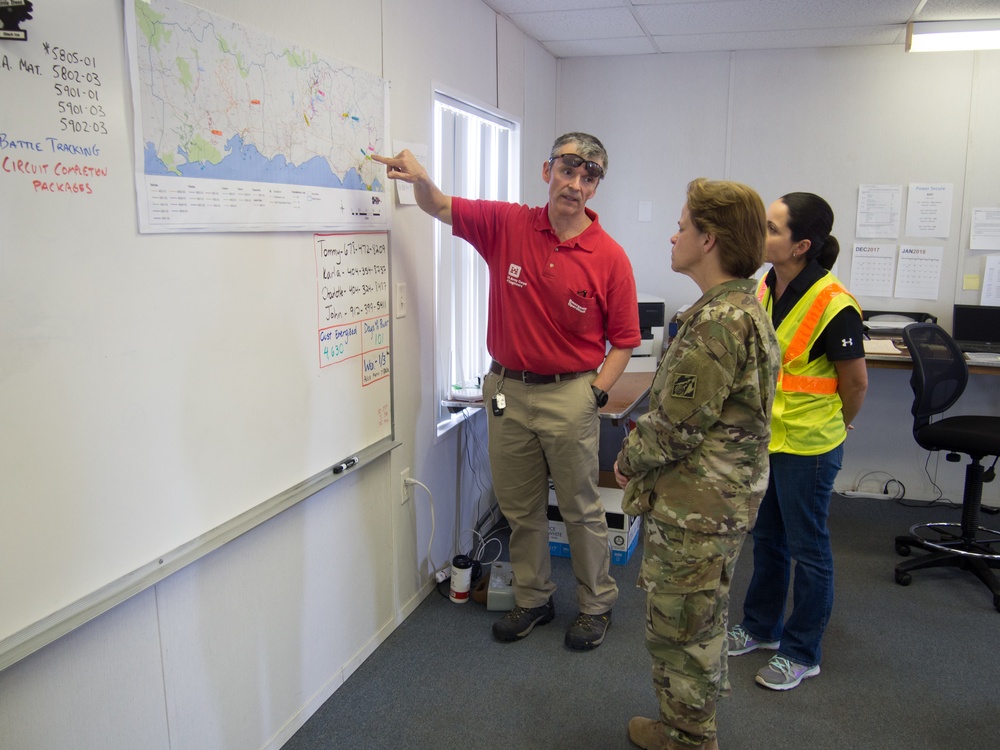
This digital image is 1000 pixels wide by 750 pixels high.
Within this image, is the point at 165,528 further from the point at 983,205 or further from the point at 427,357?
the point at 983,205

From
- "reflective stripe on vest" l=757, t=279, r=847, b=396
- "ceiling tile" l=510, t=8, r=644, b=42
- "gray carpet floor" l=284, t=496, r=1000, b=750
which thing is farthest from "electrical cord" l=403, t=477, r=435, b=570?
"ceiling tile" l=510, t=8, r=644, b=42

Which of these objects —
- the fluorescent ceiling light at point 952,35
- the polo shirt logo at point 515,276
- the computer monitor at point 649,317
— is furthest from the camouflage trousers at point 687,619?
the fluorescent ceiling light at point 952,35

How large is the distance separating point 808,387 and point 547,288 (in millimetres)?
860

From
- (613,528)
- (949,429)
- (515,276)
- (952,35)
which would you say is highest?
(952,35)

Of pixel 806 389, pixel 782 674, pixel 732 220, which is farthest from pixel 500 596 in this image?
pixel 732 220

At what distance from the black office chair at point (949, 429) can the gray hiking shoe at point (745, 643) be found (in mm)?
916

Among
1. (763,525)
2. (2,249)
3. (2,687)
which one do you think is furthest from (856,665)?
(2,249)

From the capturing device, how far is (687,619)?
5.91 ft

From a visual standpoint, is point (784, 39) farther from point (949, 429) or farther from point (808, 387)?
point (808, 387)

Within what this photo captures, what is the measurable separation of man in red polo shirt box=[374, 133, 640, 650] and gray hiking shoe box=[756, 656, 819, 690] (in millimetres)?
562

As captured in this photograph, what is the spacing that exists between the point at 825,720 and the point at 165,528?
195 cm

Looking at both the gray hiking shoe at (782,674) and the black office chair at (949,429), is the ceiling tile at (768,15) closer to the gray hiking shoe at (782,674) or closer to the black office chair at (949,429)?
the black office chair at (949,429)

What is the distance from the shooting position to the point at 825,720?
2271 millimetres

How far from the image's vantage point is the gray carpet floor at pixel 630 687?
2.18 m
